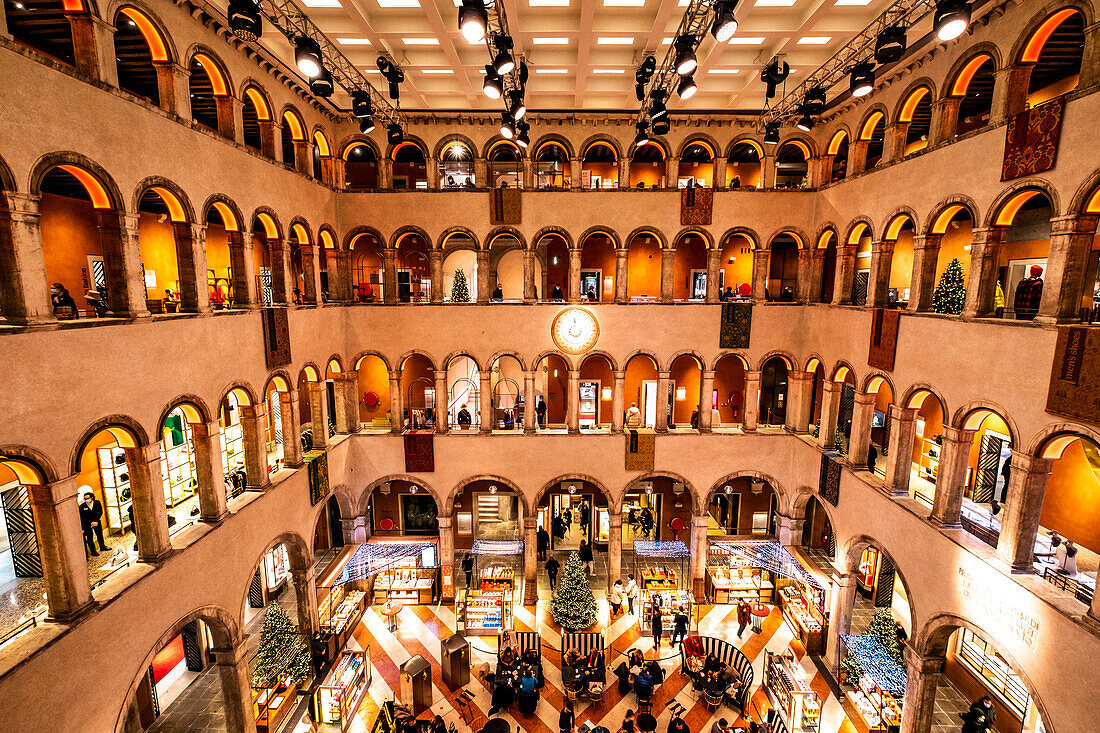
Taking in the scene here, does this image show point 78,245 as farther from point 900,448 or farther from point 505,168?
point 900,448

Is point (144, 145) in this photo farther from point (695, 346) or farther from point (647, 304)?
point (695, 346)

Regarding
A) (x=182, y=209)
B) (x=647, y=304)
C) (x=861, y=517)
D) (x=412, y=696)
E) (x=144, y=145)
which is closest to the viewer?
(x=144, y=145)

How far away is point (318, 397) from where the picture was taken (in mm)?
16375

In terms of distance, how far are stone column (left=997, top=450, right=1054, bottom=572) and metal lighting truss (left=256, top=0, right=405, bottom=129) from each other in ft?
54.3

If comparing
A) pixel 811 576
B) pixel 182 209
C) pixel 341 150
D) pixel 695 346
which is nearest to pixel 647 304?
pixel 695 346

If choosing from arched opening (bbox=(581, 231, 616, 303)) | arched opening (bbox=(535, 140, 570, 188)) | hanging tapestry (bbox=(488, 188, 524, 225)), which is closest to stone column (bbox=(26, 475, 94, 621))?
hanging tapestry (bbox=(488, 188, 524, 225))

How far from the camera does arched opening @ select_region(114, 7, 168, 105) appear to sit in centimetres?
991

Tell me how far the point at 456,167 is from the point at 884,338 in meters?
15.2

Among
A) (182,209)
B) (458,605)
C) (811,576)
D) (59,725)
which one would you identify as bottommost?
(458,605)

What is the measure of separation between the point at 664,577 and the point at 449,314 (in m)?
12.0

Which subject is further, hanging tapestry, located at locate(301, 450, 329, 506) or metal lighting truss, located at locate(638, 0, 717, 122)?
hanging tapestry, located at locate(301, 450, 329, 506)

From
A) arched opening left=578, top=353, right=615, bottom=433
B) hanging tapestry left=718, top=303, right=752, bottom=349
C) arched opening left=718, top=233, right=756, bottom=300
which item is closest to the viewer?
hanging tapestry left=718, top=303, right=752, bottom=349

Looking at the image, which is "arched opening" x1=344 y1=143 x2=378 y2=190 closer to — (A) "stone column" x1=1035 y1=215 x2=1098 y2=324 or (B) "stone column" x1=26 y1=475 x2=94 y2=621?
(B) "stone column" x1=26 y1=475 x2=94 y2=621

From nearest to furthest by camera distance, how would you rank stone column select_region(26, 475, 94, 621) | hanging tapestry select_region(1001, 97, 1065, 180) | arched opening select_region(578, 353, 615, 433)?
1. stone column select_region(26, 475, 94, 621)
2. hanging tapestry select_region(1001, 97, 1065, 180)
3. arched opening select_region(578, 353, 615, 433)
